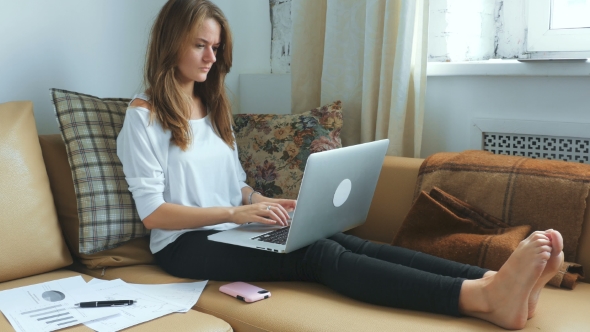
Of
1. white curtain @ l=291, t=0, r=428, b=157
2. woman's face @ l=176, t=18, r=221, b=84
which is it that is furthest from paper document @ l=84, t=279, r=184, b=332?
white curtain @ l=291, t=0, r=428, b=157

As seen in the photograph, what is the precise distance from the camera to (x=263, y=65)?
2.72 meters

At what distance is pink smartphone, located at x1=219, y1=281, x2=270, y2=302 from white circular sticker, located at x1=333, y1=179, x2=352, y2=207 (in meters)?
0.28

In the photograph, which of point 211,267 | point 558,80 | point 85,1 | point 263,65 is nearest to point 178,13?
point 85,1

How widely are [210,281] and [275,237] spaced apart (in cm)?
22

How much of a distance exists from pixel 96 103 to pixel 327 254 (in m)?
0.83

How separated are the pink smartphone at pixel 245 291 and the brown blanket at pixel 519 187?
0.58m

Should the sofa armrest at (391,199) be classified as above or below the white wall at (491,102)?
below

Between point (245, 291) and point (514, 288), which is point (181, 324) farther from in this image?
point (514, 288)

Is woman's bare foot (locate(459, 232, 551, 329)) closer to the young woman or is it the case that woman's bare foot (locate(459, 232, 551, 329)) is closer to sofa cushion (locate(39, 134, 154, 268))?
the young woman

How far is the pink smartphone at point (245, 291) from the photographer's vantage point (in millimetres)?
1490

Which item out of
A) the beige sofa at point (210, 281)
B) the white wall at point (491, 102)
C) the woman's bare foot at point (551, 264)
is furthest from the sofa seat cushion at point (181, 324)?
the white wall at point (491, 102)

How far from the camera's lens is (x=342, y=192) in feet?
5.12

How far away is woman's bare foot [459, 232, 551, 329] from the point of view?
1.27m

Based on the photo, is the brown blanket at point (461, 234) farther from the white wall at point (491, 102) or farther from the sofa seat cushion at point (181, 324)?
the sofa seat cushion at point (181, 324)
